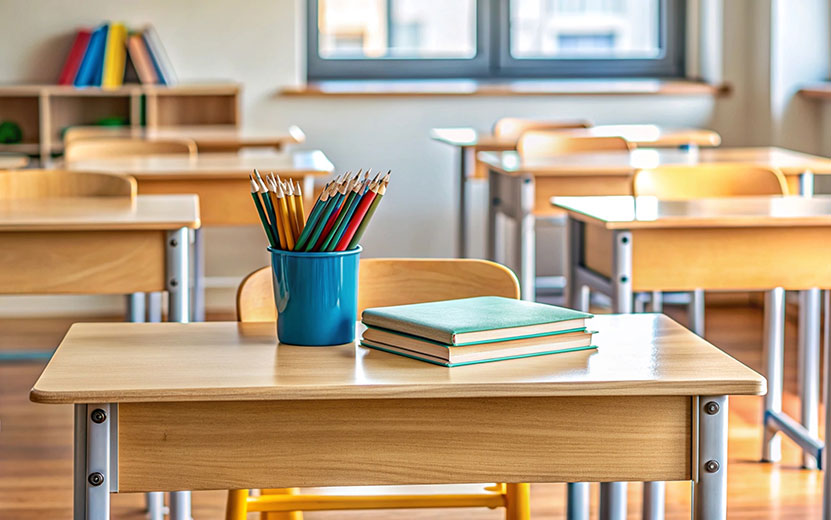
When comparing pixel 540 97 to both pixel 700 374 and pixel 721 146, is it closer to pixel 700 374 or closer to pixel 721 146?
pixel 721 146

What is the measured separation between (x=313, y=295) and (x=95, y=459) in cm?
31

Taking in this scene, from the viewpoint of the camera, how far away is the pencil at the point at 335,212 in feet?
4.17

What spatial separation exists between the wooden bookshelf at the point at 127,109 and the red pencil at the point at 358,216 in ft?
11.9

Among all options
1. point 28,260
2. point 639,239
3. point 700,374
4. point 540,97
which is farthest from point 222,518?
point 540,97

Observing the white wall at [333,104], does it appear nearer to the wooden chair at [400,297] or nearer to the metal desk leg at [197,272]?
the metal desk leg at [197,272]

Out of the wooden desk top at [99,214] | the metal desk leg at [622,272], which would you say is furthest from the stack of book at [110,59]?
the metal desk leg at [622,272]

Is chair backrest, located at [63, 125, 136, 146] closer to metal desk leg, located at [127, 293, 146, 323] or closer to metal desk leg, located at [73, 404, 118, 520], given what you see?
metal desk leg, located at [127, 293, 146, 323]

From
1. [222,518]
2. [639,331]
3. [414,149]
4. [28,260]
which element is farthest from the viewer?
[414,149]

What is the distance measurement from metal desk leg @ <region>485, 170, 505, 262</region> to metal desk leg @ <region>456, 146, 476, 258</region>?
16.6 inches

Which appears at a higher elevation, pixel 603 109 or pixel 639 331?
pixel 603 109

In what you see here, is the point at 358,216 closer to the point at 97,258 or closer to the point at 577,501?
the point at 577,501

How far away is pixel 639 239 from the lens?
7.25ft

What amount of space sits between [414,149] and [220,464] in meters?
4.09

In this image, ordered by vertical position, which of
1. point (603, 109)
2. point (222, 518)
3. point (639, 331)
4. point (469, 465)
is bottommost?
point (222, 518)
